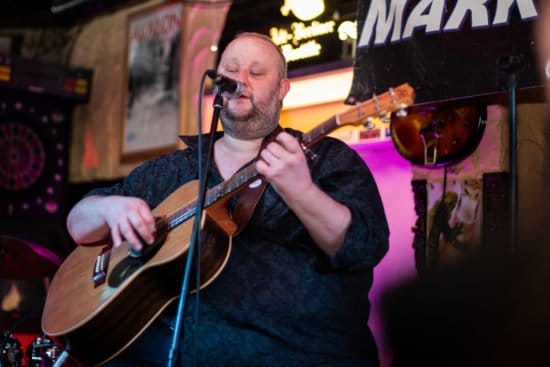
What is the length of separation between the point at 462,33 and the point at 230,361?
1642 mm

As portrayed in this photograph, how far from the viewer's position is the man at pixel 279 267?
231 centimetres

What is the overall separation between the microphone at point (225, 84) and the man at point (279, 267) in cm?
27

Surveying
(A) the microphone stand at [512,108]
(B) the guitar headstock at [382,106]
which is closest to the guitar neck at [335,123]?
(B) the guitar headstock at [382,106]

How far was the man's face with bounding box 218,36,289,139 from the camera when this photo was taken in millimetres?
2564

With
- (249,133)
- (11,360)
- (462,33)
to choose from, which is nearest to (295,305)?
(249,133)

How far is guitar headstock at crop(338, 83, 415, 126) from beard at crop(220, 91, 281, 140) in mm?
567

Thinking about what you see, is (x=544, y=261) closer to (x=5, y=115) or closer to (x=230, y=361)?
(x=230, y=361)

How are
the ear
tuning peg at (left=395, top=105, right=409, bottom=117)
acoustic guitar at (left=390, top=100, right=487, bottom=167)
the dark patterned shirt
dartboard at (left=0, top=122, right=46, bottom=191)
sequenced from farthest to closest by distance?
dartboard at (left=0, top=122, right=46, bottom=191) → acoustic guitar at (left=390, top=100, right=487, bottom=167) → the ear → the dark patterned shirt → tuning peg at (left=395, top=105, right=409, bottom=117)

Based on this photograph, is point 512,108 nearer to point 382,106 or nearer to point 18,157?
point 382,106

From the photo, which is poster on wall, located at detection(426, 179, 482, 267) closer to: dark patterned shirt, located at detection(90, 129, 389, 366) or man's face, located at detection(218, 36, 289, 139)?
dark patterned shirt, located at detection(90, 129, 389, 366)

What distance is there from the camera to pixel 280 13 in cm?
493

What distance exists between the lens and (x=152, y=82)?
581 centimetres

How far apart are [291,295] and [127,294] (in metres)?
0.51

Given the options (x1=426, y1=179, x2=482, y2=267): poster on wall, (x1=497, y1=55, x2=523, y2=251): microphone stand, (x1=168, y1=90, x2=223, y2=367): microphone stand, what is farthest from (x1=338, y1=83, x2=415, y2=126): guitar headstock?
(x1=426, y1=179, x2=482, y2=267): poster on wall
